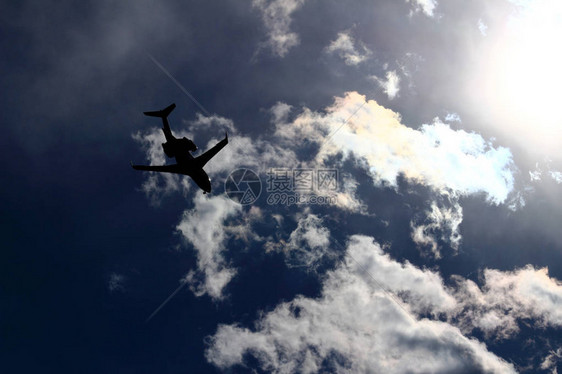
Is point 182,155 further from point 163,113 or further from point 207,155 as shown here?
point 163,113

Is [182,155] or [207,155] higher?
[207,155]

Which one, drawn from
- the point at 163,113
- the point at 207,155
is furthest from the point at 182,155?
the point at 163,113

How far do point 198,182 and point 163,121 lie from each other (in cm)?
1369

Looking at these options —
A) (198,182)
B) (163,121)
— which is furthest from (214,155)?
(163,121)

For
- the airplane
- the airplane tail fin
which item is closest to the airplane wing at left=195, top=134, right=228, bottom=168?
the airplane

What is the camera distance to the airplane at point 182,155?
60.5 meters

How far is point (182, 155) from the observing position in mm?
60719

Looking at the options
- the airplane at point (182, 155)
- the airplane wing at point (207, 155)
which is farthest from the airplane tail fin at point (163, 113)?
the airplane wing at point (207, 155)

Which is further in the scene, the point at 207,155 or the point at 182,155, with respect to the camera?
the point at 207,155

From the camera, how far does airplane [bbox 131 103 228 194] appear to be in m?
60.5

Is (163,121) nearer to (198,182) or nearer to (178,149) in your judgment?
(178,149)

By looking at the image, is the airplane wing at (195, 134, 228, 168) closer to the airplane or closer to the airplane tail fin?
the airplane

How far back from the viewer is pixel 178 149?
198 ft

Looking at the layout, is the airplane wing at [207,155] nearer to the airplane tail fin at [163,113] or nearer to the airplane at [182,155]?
the airplane at [182,155]
